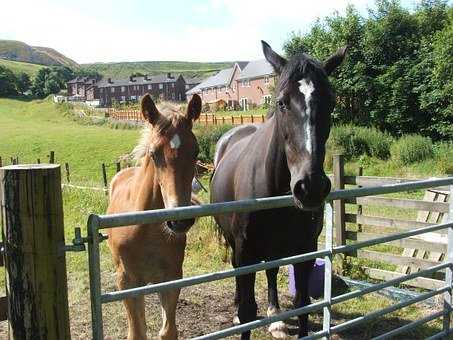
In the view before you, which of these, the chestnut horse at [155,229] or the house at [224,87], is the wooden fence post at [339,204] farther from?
the house at [224,87]

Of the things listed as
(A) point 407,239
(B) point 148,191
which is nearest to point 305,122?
(B) point 148,191

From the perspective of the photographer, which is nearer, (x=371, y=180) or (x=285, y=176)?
(x=285, y=176)

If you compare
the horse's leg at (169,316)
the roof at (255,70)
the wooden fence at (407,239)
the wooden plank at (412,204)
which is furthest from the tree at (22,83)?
the horse's leg at (169,316)

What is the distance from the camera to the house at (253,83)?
Answer: 77.2m

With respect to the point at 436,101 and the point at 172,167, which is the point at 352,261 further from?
the point at 436,101

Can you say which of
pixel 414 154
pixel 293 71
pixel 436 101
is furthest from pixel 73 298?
pixel 436 101

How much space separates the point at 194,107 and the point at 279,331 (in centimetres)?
277

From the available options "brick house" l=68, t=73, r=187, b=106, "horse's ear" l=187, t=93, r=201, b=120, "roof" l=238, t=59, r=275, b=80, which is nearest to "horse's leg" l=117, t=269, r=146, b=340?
"horse's ear" l=187, t=93, r=201, b=120

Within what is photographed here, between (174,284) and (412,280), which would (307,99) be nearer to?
(174,284)

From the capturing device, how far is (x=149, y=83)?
121062 millimetres

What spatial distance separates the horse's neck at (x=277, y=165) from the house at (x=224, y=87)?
79.6 m

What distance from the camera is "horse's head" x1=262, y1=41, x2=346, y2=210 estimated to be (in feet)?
→ 8.96

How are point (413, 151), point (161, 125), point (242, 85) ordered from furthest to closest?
point (242, 85), point (413, 151), point (161, 125)

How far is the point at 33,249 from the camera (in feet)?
6.34
